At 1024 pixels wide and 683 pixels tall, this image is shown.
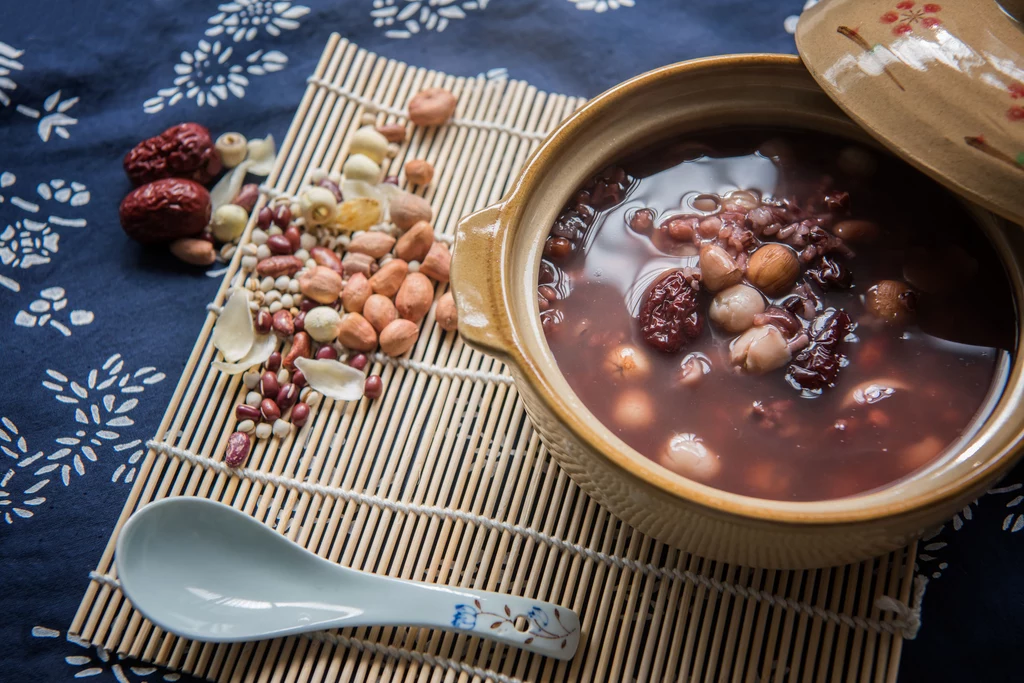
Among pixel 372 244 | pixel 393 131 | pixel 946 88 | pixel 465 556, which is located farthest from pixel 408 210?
pixel 946 88

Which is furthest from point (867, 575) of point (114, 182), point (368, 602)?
point (114, 182)

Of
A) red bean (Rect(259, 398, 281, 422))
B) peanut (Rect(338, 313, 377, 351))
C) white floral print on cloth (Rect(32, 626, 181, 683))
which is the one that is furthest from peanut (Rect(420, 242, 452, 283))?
white floral print on cloth (Rect(32, 626, 181, 683))

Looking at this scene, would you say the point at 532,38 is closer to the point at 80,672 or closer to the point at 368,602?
the point at 368,602

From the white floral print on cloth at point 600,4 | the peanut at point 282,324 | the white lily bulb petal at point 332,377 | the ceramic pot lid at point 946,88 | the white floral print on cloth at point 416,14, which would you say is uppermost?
the ceramic pot lid at point 946,88

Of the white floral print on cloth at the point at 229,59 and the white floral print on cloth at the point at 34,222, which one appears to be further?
the white floral print on cloth at the point at 229,59

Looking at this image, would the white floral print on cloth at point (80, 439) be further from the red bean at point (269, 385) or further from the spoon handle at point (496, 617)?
the spoon handle at point (496, 617)

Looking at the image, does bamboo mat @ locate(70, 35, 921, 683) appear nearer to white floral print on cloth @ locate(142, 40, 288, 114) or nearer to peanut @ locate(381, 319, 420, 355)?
peanut @ locate(381, 319, 420, 355)

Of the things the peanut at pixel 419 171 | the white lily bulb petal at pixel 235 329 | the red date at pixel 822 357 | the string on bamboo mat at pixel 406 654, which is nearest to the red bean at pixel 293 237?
the white lily bulb petal at pixel 235 329
